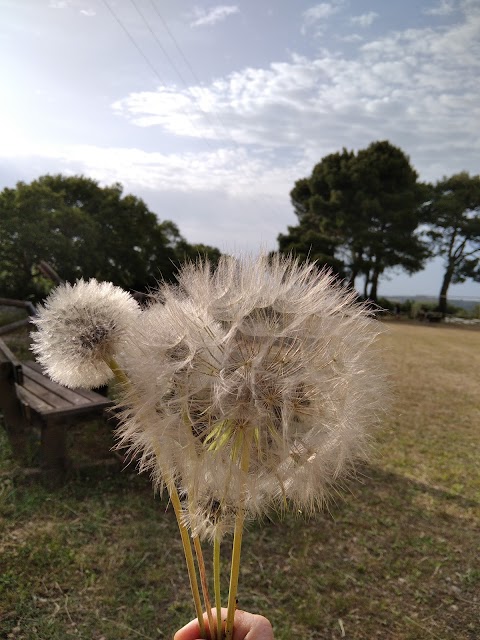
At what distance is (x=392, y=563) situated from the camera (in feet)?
8.87

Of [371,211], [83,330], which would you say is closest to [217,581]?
[83,330]

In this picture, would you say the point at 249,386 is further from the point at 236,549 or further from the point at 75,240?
the point at 75,240

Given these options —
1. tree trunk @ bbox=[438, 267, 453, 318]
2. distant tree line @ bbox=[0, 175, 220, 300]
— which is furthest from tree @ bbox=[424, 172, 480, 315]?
distant tree line @ bbox=[0, 175, 220, 300]

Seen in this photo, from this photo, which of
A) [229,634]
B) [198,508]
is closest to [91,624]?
[229,634]

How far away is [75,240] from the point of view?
632cm

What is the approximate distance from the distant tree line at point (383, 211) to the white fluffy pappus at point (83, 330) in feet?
62.1

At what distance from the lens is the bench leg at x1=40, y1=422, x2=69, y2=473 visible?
306 cm

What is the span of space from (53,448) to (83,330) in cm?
268

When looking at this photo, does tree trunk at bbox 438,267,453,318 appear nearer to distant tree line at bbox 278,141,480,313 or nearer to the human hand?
distant tree line at bbox 278,141,480,313

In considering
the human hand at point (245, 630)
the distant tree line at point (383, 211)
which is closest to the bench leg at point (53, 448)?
the human hand at point (245, 630)

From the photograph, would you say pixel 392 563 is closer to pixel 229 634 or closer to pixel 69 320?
pixel 229 634

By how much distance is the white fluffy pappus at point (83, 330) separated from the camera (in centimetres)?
75

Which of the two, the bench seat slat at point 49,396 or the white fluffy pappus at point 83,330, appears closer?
the white fluffy pappus at point 83,330

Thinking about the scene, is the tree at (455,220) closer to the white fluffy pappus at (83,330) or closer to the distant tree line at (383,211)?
the distant tree line at (383,211)
